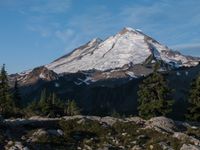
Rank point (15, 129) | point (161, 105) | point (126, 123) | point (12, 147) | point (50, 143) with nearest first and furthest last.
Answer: point (12, 147)
point (50, 143)
point (15, 129)
point (126, 123)
point (161, 105)

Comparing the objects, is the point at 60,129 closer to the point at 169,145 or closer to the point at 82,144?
the point at 82,144

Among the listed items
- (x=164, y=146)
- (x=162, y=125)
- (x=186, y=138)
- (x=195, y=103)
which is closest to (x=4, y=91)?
(x=195, y=103)

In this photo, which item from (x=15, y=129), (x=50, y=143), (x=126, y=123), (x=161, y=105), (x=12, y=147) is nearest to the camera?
(x=12, y=147)

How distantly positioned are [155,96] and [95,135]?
40.6 meters

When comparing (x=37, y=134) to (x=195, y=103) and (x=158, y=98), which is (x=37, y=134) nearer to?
(x=158, y=98)

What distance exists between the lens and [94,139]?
39.6 meters

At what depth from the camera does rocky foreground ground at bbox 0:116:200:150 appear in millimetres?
37125

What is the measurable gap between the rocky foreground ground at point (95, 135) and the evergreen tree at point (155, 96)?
3251cm

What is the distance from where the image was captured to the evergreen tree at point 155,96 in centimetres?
7944

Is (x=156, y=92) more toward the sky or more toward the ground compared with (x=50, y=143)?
more toward the sky

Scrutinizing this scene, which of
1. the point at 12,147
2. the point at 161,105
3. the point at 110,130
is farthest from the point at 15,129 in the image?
the point at 161,105

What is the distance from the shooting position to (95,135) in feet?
135

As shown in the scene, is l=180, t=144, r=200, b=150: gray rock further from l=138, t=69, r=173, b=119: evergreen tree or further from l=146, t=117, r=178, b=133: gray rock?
l=138, t=69, r=173, b=119: evergreen tree

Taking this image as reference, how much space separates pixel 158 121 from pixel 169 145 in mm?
7985
